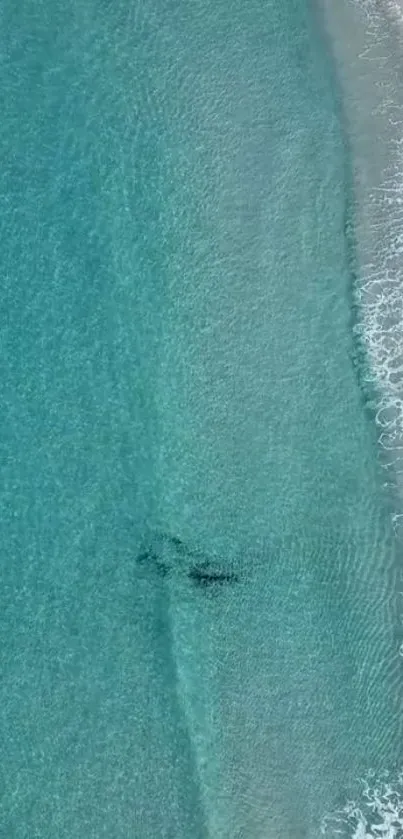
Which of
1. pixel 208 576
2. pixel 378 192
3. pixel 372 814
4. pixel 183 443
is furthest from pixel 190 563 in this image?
pixel 378 192

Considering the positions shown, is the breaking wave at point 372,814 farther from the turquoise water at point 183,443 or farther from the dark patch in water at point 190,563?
the dark patch in water at point 190,563

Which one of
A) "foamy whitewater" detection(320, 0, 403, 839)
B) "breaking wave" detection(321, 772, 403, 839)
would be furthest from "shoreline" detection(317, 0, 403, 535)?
"breaking wave" detection(321, 772, 403, 839)

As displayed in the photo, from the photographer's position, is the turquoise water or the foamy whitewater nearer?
the turquoise water

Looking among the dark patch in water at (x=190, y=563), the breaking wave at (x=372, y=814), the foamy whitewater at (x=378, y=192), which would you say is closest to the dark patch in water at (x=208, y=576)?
the dark patch in water at (x=190, y=563)

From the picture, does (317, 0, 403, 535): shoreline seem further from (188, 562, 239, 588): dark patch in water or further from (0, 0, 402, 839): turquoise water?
(188, 562, 239, 588): dark patch in water

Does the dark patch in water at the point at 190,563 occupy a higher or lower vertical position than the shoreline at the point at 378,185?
lower

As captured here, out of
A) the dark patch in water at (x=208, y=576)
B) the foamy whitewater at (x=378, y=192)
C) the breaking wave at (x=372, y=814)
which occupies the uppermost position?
the foamy whitewater at (x=378, y=192)

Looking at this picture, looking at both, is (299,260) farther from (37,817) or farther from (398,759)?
(37,817)

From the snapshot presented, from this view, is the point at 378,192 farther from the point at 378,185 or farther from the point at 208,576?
the point at 208,576
